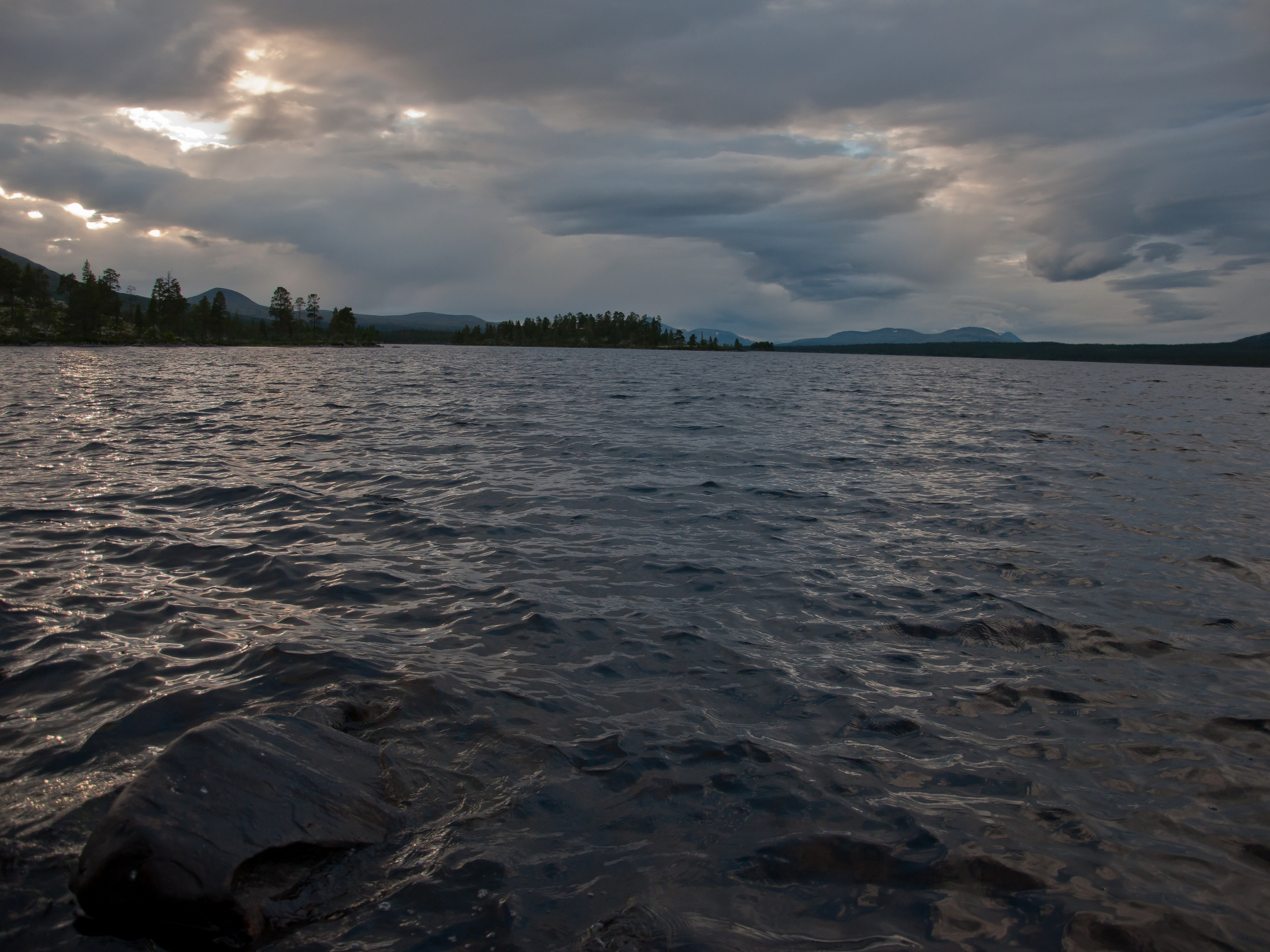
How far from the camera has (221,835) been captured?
16.5ft

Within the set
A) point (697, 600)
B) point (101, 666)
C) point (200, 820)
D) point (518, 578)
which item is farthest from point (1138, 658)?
point (101, 666)

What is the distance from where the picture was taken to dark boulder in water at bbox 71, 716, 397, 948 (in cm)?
472

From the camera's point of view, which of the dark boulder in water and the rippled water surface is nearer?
the dark boulder in water

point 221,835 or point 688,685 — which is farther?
point 688,685

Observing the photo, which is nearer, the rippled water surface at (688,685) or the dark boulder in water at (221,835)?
the dark boulder in water at (221,835)

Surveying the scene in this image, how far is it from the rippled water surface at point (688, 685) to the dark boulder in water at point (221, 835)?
0.24 meters

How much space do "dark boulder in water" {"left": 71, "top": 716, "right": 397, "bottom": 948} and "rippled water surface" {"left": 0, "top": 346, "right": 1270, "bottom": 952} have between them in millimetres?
238

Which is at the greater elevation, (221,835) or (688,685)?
(221,835)

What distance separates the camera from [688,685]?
872cm

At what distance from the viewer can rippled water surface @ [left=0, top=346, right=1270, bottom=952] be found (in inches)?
211

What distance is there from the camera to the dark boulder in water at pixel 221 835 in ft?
15.5

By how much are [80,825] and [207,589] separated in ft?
19.8

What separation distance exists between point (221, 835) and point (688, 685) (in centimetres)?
521

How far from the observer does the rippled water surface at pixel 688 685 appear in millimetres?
5363
